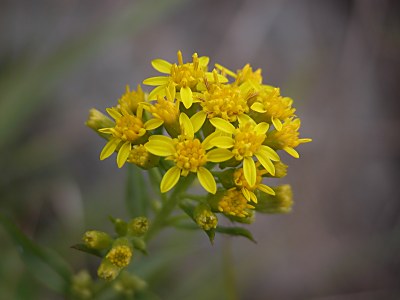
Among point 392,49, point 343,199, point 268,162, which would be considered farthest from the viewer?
point 392,49

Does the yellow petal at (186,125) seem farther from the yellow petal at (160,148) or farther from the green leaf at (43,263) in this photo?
the green leaf at (43,263)

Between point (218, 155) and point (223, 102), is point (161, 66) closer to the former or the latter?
point (223, 102)

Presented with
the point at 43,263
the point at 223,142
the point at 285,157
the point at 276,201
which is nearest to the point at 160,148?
the point at 223,142

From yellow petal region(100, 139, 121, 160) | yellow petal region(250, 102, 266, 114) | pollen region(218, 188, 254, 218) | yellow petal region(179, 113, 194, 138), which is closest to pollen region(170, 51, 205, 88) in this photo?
yellow petal region(179, 113, 194, 138)

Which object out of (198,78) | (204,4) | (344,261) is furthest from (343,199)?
(198,78)

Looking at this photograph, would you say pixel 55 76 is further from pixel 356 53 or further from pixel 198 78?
pixel 356 53
